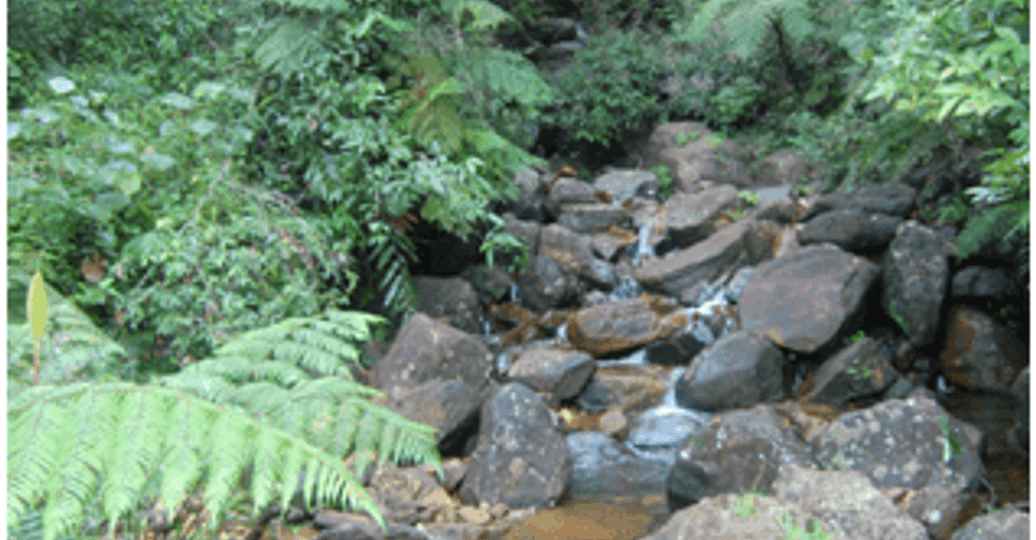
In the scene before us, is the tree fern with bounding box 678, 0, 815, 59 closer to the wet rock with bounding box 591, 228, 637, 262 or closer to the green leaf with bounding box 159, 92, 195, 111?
the wet rock with bounding box 591, 228, 637, 262

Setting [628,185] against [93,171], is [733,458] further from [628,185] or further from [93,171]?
[628,185]

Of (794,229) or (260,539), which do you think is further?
(794,229)

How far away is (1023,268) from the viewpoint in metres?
4.38

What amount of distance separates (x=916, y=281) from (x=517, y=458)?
3777mm

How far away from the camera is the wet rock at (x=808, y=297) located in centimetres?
559

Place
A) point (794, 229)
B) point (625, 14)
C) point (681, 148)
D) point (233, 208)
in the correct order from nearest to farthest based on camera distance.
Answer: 1. point (233, 208)
2. point (794, 229)
3. point (681, 148)
4. point (625, 14)

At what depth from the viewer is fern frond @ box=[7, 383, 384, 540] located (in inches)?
43.3

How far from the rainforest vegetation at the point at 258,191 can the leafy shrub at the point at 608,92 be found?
4.08 meters

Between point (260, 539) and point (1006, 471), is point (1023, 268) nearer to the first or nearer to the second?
point (1006, 471)

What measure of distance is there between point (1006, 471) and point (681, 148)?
712 centimetres

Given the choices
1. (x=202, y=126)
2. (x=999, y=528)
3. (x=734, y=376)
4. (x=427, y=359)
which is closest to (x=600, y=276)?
(x=734, y=376)

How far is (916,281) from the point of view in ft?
18.7

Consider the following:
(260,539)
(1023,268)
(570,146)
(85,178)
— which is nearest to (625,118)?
(570,146)

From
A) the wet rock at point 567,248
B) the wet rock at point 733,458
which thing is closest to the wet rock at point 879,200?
the wet rock at point 567,248
